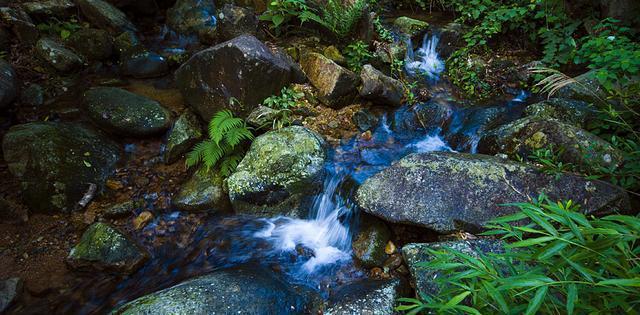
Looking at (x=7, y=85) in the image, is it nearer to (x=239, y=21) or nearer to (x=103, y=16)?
(x=103, y=16)

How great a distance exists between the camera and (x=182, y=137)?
4816mm

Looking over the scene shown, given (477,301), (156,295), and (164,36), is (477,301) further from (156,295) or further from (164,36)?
(164,36)

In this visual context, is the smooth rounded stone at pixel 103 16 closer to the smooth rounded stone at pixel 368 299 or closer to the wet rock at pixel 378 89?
Answer: the wet rock at pixel 378 89

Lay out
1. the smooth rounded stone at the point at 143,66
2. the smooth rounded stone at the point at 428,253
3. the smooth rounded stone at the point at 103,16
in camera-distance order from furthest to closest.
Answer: the smooth rounded stone at the point at 103,16 → the smooth rounded stone at the point at 143,66 → the smooth rounded stone at the point at 428,253

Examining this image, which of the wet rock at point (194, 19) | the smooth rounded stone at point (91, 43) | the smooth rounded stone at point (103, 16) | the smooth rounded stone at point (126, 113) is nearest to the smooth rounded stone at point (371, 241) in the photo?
the smooth rounded stone at point (126, 113)

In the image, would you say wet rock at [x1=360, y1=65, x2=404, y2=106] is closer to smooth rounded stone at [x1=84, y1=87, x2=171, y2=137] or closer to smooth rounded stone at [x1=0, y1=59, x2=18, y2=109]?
smooth rounded stone at [x1=84, y1=87, x2=171, y2=137]

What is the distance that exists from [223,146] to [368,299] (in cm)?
274

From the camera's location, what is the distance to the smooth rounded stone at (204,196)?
424 centimetres

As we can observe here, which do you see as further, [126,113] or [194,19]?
[194,19]

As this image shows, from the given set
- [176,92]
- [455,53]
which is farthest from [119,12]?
[455,53]

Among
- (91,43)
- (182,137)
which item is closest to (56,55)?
(91,43)

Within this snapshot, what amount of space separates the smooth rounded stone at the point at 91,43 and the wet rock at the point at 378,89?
515 cm

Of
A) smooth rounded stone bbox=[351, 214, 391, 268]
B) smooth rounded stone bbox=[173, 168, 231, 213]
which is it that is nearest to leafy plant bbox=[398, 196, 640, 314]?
smooth rounded stone bbox=[351, 214, 391, 268]

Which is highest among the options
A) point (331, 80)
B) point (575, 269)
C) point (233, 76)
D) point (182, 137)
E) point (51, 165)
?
point (575, 269)
